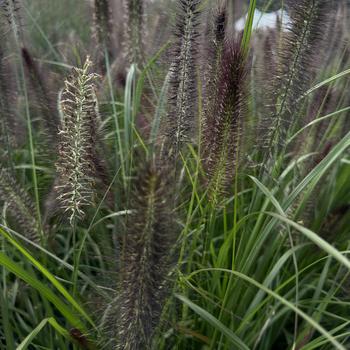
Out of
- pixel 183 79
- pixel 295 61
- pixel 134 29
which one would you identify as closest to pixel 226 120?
pixel 183 79

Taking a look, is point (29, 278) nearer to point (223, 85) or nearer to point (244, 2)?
point (223, 85)

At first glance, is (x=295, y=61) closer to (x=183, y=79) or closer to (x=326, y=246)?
(x=183, y=79)

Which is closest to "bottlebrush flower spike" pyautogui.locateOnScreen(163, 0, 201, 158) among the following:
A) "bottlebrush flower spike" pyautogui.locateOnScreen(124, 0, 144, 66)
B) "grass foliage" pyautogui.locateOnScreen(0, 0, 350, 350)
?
"grass foliage" pyautogui.locateOnScreen(0, 0, 350, 350)

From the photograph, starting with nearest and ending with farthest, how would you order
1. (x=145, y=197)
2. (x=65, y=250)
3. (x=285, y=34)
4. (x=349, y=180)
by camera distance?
(x=145, y=197) → (x=285, y=34) → (x=65, y=250) → (x=349, y=180)

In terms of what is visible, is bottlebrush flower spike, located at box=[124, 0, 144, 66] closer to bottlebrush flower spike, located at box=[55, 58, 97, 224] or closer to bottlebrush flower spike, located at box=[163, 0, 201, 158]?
bottlebrush flower spike, located at box=[163, 0, 201, 158]

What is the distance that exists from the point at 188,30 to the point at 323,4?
38cm

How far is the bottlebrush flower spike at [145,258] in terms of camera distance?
1.00 m

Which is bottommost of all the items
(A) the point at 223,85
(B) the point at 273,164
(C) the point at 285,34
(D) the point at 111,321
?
(D) the point at 111,321

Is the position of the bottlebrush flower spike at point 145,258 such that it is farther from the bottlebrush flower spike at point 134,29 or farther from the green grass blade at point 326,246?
the bottlebrush flower spike at point 134,29

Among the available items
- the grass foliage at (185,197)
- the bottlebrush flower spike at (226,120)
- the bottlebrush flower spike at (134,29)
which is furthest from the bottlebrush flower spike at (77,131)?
the bottlebrush flower spike at (134,29)

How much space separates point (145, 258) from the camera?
3.61ft

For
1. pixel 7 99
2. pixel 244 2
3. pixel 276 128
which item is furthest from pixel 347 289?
pixel 244 2

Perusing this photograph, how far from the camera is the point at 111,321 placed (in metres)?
1.35

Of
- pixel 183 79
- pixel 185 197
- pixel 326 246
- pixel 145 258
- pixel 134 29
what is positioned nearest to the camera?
pixel 326 246
